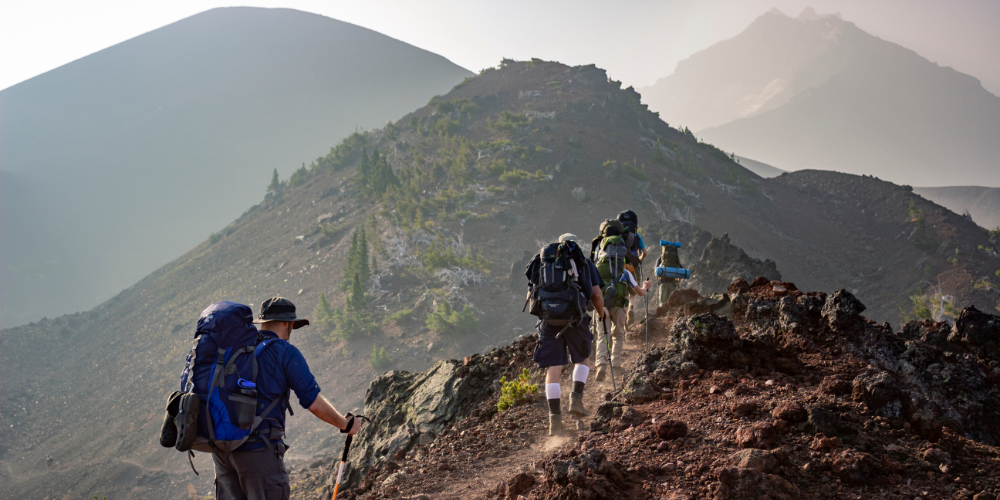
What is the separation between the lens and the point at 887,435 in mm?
3451

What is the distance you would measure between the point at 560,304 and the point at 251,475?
111 inches

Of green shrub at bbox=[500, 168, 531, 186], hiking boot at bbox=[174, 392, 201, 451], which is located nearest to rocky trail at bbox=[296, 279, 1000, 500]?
hiking boot at bbox=[174, 392, 201, 451]

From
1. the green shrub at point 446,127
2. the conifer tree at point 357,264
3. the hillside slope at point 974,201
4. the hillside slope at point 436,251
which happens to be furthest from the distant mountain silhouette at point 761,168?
the conifer tree at point 357,264

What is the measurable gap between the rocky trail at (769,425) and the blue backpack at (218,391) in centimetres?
187

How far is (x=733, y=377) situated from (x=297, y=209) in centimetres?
4614

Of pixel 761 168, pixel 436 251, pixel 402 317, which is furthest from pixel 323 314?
pixel 761 168

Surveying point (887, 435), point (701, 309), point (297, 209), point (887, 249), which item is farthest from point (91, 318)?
point (887, 249)

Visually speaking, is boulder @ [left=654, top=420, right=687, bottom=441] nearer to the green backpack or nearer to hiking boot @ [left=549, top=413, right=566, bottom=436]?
hiking boot @ [left=549, top=413, right=566, bottom=436]

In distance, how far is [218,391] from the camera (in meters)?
3.07

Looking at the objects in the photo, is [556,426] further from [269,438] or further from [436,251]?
[436,251]

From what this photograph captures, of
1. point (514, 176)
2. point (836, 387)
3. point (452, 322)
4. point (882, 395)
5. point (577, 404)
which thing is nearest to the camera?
point (882, 395)

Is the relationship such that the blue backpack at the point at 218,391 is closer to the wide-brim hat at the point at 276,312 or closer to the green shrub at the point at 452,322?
the wide-brim hat at the point at 276,312

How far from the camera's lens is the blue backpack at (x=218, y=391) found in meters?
3.03

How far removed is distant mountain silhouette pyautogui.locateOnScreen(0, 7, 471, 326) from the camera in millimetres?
A: 83250
